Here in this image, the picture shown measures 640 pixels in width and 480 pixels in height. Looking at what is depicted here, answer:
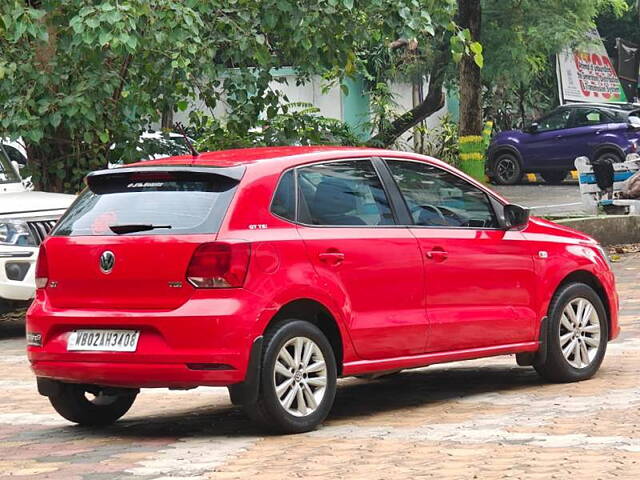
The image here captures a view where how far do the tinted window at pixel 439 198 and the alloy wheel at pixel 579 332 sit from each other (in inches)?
34.6

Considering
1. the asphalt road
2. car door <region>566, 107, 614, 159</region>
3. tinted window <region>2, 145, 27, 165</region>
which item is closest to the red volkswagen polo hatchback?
tinted window <region>2, 145, 27, 165</region>

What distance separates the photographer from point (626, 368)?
36.6 ft

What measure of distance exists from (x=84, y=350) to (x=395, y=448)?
1820 mm

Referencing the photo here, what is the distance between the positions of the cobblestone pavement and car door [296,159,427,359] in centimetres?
52

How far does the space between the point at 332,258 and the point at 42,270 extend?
167 centimetres

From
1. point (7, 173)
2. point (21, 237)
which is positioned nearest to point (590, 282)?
point (21, 237)

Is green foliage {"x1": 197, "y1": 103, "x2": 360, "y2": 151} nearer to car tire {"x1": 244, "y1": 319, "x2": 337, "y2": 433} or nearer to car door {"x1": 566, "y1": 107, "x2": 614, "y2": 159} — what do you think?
car tire {"x1": 244, "y1": 319, "x2": 337, "y2": 433}

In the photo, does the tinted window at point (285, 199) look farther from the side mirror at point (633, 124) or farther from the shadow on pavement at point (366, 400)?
the side mirror at point (633, 124)

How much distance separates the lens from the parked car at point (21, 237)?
14.9 m

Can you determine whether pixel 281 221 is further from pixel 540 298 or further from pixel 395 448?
pixel 540 298

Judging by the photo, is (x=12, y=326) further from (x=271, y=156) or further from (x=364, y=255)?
(x=364, y=255)

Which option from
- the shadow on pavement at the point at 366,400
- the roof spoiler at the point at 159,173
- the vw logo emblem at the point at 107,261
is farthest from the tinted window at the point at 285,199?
the shadow on pavement at the point at 366,400

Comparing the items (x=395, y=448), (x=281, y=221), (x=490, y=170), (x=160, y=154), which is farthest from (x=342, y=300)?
(x=490, y=170)

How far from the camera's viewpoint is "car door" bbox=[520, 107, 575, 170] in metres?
35.8
